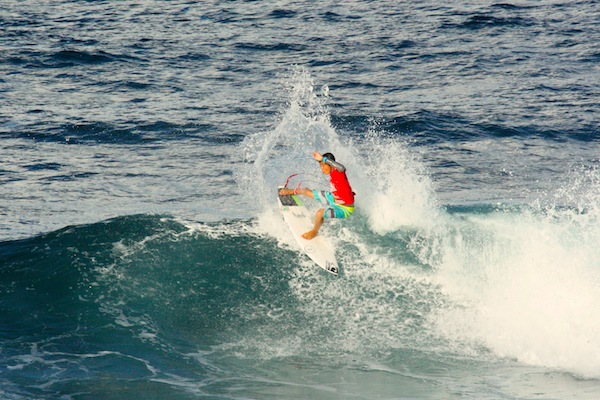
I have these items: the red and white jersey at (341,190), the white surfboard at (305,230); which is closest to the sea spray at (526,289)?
the white surfboard at (305,230)

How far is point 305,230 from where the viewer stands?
14.6 metres

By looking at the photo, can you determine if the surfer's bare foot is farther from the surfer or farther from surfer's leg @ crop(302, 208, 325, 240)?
the surfer

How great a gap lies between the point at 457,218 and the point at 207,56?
15873mm

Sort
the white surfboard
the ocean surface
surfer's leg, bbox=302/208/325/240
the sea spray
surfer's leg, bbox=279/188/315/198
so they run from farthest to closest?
surfer's leg, bbox=279/188/315/198, surfer's leg, bbox=302/208/325/240, the white surfboard, the sea spray, the ocean surface

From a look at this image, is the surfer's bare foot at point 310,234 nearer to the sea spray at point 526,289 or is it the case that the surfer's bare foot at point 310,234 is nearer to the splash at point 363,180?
the splash at point 363,180

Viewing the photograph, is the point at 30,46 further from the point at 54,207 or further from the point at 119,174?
the point at 54,207

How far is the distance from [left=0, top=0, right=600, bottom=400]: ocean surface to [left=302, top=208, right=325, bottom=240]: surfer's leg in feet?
1.66

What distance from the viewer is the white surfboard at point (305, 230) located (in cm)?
1391

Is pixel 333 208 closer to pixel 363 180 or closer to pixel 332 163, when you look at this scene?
pixel 332 163

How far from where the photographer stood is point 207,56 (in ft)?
99.3

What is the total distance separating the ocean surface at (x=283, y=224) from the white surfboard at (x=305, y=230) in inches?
14.8

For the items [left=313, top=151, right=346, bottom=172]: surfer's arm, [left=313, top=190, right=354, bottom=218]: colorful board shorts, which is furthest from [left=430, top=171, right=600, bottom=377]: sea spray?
[left=313, top=151, right=346, bottom=172]: surfer's arm

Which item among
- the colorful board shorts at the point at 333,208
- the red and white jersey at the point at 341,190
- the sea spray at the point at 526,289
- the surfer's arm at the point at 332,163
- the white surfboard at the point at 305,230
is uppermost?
the surfer's arm at the point at 332,163

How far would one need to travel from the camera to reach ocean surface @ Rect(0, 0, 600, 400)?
11.9 m
